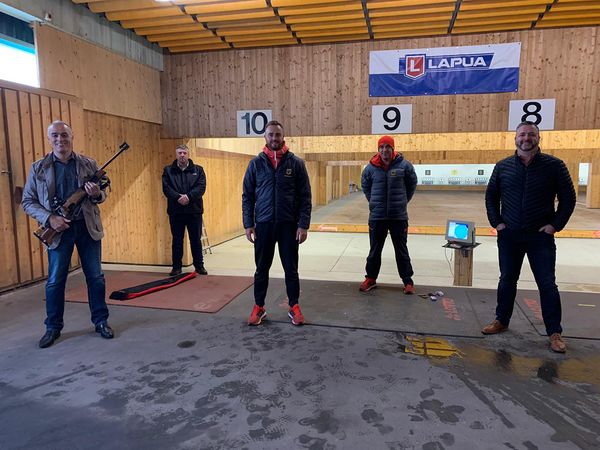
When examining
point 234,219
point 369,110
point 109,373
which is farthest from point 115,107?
point 234,219

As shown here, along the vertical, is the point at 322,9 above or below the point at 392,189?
above

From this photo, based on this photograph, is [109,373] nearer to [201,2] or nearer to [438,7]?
[201,2]

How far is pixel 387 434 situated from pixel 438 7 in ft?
13.8

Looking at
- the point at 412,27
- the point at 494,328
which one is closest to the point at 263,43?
the point at 412,27

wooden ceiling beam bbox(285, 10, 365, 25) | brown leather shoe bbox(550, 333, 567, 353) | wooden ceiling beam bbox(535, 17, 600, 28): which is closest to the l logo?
wooden ceiling beam bbox(285, 10, 365, 25)

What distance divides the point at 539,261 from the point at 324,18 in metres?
3.39

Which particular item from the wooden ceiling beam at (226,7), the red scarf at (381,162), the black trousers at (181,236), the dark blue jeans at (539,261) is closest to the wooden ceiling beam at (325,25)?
the wooden ceiling beam at (226,7)

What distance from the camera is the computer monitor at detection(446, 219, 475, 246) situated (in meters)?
4.52

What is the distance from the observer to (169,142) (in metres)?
5.99

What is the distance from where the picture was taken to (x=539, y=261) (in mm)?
3006

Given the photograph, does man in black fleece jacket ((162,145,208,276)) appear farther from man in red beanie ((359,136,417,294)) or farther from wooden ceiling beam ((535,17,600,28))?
wooden ceiling beam ((535,17,600,28))

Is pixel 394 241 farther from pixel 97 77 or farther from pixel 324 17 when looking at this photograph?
pixel 97 77

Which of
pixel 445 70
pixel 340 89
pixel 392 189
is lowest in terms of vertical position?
pixel 392 189

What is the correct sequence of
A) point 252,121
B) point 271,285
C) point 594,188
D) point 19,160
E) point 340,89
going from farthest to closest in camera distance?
point 594,188 → point 252,121 → point 340,89 → point 271,285 → point 19,160
